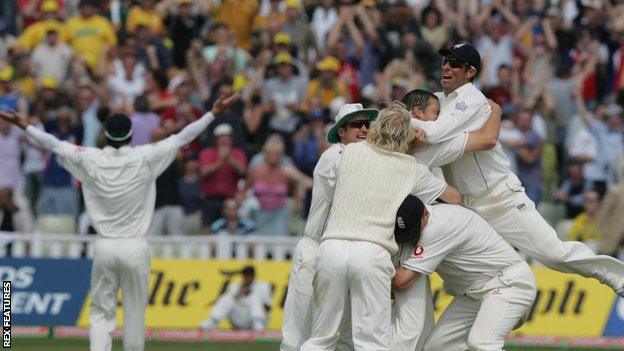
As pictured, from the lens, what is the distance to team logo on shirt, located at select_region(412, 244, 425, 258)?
1237cm

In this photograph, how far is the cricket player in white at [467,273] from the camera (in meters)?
12.4

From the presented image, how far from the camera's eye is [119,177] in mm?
15367

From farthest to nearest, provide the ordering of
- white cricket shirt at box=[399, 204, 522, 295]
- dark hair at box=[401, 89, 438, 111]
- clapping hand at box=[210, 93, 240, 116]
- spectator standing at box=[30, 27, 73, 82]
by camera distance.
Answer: spectator standing at box=[30, 27, 73, 82], clapping hand at box=[210, 93, 240, 116], dark hair at box=[401, 89, 438, 111], white cricket shirt at box=[399, 204, 522, 295]

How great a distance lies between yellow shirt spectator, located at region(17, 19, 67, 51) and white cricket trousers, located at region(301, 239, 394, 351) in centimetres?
1247

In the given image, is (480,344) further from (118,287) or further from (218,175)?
(218,175)

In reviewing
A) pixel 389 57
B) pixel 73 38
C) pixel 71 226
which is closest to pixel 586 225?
pixel 389 57

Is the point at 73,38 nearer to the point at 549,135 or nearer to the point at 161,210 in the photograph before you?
the point at 161,210

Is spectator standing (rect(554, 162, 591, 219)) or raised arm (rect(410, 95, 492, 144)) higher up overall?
raised arm (rect(410, 95, 492, 144))

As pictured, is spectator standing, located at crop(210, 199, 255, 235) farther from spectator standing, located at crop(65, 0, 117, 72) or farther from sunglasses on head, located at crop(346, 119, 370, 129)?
sunglasses on head, located at crop(346, 119, 370, 129)

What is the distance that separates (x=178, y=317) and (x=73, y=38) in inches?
222

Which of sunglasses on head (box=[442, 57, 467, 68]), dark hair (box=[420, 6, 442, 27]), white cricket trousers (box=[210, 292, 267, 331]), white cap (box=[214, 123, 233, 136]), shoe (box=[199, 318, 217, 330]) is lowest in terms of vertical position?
shoe (box=[199, 318, 217, 330])

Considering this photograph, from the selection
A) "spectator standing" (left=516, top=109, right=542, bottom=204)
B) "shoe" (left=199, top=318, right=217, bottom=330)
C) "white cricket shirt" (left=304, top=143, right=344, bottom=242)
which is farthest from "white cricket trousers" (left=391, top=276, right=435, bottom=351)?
"spectator standing" (left=516, top=109, right=542, bottom=204)

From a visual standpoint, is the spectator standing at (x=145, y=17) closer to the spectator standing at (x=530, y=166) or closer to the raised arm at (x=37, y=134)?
the spectator standing at (x=530, y=166)

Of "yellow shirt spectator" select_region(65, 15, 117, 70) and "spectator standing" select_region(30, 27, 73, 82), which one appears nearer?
"spectator standing" select_region(30, 27, 73, 82)
